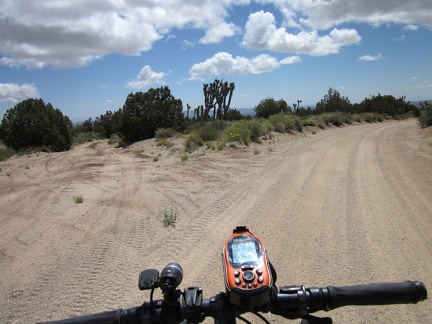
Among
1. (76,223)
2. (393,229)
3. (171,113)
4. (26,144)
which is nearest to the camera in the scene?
(393,229)

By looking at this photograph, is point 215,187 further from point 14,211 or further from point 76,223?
point 14,211

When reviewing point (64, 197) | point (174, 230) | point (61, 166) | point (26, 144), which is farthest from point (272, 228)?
point (26, 144)

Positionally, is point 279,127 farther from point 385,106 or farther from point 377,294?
point 385,106

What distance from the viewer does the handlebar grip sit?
1.29 meters

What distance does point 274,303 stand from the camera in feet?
4.42

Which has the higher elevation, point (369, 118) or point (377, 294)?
point (369, 118)

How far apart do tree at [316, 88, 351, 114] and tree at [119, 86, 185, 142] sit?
30.2 metres

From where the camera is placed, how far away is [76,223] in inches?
239

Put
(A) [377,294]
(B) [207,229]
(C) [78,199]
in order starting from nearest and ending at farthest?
(A) [377,294] < (B) [207,229] < (C) [78,199]

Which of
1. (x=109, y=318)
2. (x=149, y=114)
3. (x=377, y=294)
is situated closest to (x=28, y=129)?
(x=149, y=114)

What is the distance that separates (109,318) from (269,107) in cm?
4911

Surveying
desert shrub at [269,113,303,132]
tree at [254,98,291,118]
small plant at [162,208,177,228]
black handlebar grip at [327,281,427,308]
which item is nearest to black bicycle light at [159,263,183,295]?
black handlebar grip at [327,281,427,308]

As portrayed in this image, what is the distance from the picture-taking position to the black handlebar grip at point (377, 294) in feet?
4.55

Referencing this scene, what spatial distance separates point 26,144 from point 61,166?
12.2 meters
